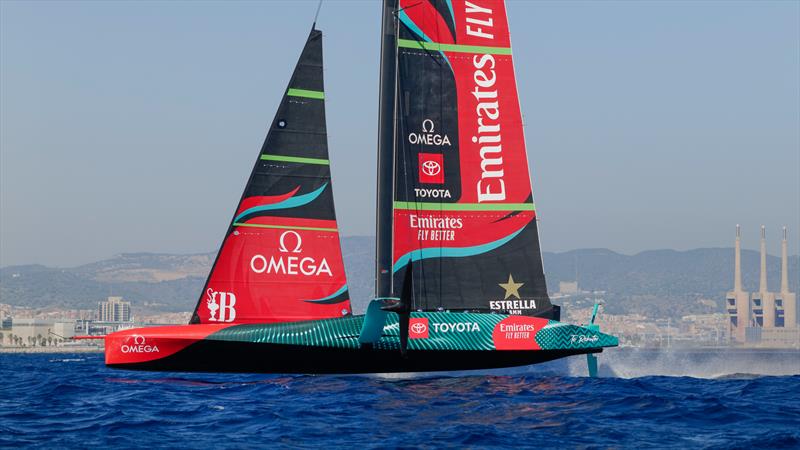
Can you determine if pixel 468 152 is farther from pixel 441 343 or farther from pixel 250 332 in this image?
pixel 250 332

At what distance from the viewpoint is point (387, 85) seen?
2753 centimetres

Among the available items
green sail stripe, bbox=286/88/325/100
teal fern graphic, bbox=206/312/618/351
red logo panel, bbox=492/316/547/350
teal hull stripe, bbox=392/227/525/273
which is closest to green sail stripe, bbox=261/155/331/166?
green sail stripe, bbox=286/88/325/100

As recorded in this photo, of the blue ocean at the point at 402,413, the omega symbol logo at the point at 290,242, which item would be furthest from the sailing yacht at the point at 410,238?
the blue ocean at the point at 402,413

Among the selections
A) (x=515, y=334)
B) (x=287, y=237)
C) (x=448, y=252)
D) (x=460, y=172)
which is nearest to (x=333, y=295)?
(x=287, y=237)

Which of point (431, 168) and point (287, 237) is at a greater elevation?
point (431, 168)

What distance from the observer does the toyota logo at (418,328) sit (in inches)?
1011

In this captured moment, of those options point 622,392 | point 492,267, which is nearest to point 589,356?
point 492,267

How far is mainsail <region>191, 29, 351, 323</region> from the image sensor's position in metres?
26.5

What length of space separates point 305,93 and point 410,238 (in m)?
4.48

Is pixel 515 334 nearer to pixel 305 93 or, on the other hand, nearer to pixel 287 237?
pixel 287 237

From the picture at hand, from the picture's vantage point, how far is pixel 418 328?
25.7 meters

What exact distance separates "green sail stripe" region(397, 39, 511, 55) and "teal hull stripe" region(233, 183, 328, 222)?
13.5 ft

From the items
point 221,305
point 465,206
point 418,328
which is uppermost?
point 465,206

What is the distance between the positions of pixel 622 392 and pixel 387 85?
9.65 meters
